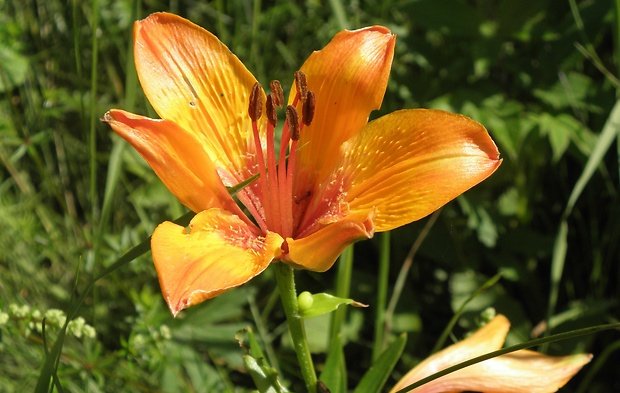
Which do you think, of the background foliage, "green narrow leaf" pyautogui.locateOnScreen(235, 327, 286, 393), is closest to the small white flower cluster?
"green narrow leaf" pyautogui.locateOnScreen(235, 327, 286, 393)

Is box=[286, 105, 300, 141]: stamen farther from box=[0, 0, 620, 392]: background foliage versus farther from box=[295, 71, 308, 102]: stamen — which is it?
box=[0, 0, 620, 392]: background foliage

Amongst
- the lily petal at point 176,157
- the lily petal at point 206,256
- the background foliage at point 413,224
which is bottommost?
the background foliage at point 413,224

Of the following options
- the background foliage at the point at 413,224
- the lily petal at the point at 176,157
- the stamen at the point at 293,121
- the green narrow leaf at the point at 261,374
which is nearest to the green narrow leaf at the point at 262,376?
the green narrow leaf at the point at 261,374

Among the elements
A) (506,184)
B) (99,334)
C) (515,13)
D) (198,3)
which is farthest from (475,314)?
(198,3)

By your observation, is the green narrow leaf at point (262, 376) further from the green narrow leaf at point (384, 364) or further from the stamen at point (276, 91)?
the stamen at point (276, 91)

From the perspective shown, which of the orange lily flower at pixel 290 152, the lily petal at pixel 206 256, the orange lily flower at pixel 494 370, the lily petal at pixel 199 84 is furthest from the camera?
the orange lily flower at pixel 494 370

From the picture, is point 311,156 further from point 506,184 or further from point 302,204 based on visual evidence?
point 506,184
